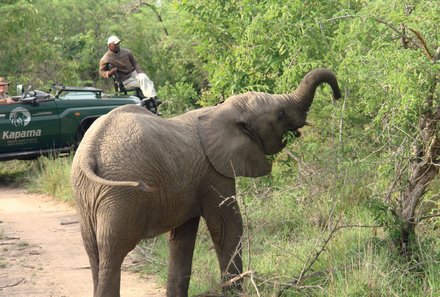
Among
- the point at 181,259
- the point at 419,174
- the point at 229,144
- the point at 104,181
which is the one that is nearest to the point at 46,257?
the point at 181,259

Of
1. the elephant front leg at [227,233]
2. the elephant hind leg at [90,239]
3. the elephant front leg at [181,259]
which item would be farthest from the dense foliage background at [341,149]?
the elephant hind leg at [90,239]

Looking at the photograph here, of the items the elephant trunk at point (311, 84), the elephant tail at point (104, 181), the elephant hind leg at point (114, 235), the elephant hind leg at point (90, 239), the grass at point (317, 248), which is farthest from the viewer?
the elephant trunk at point (311, 84)

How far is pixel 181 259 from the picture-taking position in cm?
716

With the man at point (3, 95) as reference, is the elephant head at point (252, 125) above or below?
above

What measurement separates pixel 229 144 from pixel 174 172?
0.60 m

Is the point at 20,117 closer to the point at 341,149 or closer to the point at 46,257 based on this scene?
the point at 46,257

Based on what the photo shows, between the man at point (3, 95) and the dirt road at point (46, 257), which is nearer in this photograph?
the dirt road at point (46, 257)

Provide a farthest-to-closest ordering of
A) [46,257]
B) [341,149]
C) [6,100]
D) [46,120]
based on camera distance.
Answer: [46,120]
[6,100]
[46,257]
[341,149]

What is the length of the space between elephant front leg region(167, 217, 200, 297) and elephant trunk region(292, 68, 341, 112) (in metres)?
1.26

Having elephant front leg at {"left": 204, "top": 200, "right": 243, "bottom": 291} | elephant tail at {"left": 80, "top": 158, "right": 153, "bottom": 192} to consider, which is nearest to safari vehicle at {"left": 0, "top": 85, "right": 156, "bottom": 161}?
elephant front leg at {"left": 204, "top": 200, "right": 243, "bottom": 291}

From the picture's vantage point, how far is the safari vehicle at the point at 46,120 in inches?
555

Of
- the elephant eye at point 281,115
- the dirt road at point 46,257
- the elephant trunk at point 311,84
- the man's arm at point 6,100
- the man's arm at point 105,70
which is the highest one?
the elephant trunk at point 311,84

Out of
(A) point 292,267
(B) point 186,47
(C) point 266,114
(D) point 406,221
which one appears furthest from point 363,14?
(B) point 186,47

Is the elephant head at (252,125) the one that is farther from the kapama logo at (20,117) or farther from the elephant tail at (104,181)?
the kapama logo at (20,117)
